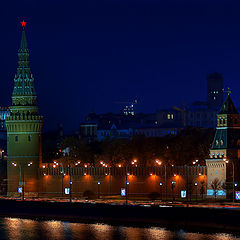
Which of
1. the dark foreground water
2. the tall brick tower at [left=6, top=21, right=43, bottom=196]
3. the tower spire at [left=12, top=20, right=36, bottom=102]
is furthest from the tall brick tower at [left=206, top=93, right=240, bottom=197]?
the tower spire at [left=12, top=20, right=36, bottom=102]

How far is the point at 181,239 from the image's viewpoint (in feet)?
273

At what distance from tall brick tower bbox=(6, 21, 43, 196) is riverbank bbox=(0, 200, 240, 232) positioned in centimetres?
1562

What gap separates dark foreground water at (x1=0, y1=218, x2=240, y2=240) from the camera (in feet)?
278

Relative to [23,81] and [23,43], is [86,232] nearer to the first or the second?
[23,81]

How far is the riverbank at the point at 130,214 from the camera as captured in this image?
8481 cm

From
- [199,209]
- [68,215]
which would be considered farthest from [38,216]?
[199,209]

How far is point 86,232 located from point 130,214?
5.48 meters

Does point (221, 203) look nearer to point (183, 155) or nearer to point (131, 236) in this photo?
point (131, 236)

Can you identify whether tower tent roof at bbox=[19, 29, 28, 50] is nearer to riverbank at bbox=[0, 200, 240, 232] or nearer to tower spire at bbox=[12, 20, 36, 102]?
tower spire at bbox=[12, 20, 36, 102]

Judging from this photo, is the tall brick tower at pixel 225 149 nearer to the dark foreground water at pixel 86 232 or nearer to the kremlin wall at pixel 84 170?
the kremlin wall at pixel 84 170

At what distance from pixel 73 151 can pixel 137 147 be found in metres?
10.1

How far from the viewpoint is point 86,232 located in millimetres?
89812

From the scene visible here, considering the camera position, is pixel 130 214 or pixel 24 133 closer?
pixel 130 214

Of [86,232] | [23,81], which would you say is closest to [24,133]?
[23,81]
